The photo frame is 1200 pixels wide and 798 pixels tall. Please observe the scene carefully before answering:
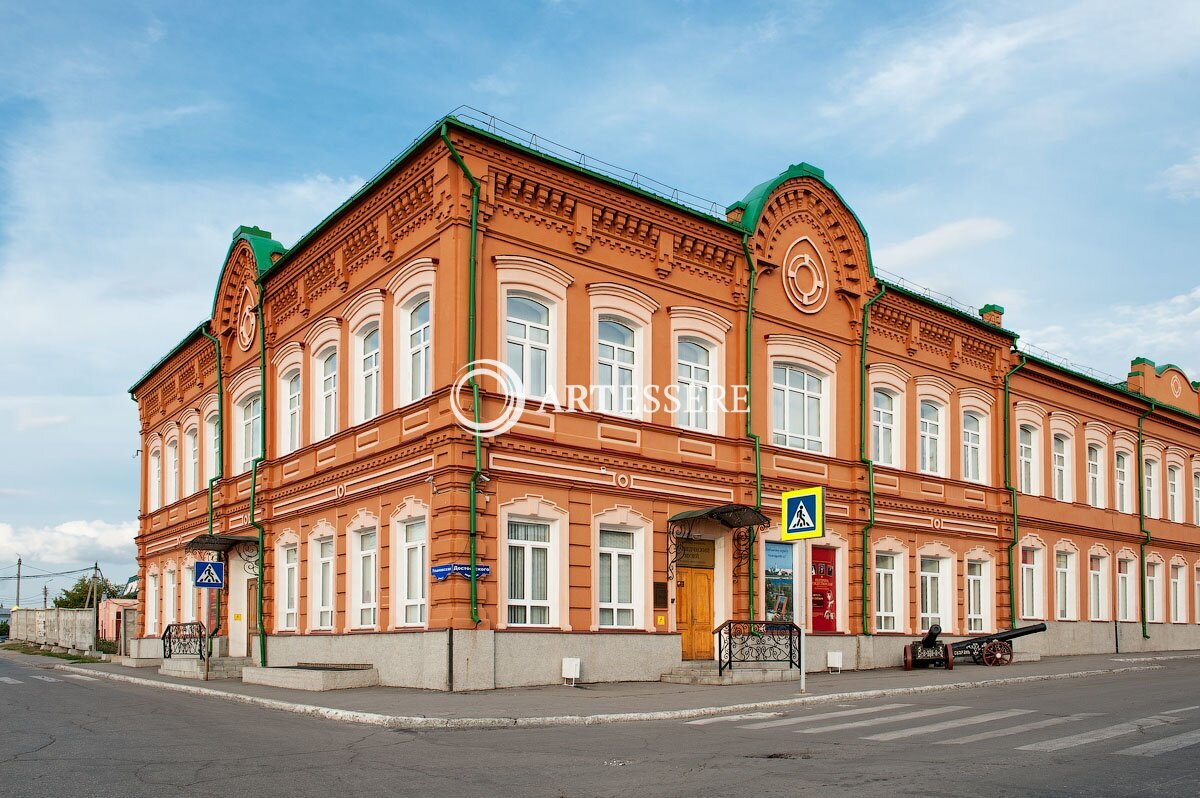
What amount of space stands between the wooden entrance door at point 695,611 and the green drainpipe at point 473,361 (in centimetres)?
502

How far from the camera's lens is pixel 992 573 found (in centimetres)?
3047

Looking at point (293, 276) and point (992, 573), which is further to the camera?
point (992, 573)

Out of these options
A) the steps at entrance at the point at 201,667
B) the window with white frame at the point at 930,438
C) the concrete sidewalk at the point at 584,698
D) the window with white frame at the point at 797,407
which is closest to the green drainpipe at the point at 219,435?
the steps at entrance at the point at 201,667

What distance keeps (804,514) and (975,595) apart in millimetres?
13850

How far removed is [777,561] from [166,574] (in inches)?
845

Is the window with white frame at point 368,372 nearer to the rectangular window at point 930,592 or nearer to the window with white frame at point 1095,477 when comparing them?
the rectangular window at point 930,592

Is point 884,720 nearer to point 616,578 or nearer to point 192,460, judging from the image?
point 616,578

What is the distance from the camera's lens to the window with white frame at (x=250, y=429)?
29.2 meters

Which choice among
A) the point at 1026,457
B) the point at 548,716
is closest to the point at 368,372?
the point at 548,716

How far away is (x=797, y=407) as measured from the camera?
25609mm

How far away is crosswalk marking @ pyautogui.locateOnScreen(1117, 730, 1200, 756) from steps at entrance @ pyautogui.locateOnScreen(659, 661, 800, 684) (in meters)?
9.32

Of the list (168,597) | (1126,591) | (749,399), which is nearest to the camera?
(749,399)

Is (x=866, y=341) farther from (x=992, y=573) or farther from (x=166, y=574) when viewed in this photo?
→ (x=166, y=574)

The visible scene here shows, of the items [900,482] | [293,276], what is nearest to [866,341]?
[900,482]
